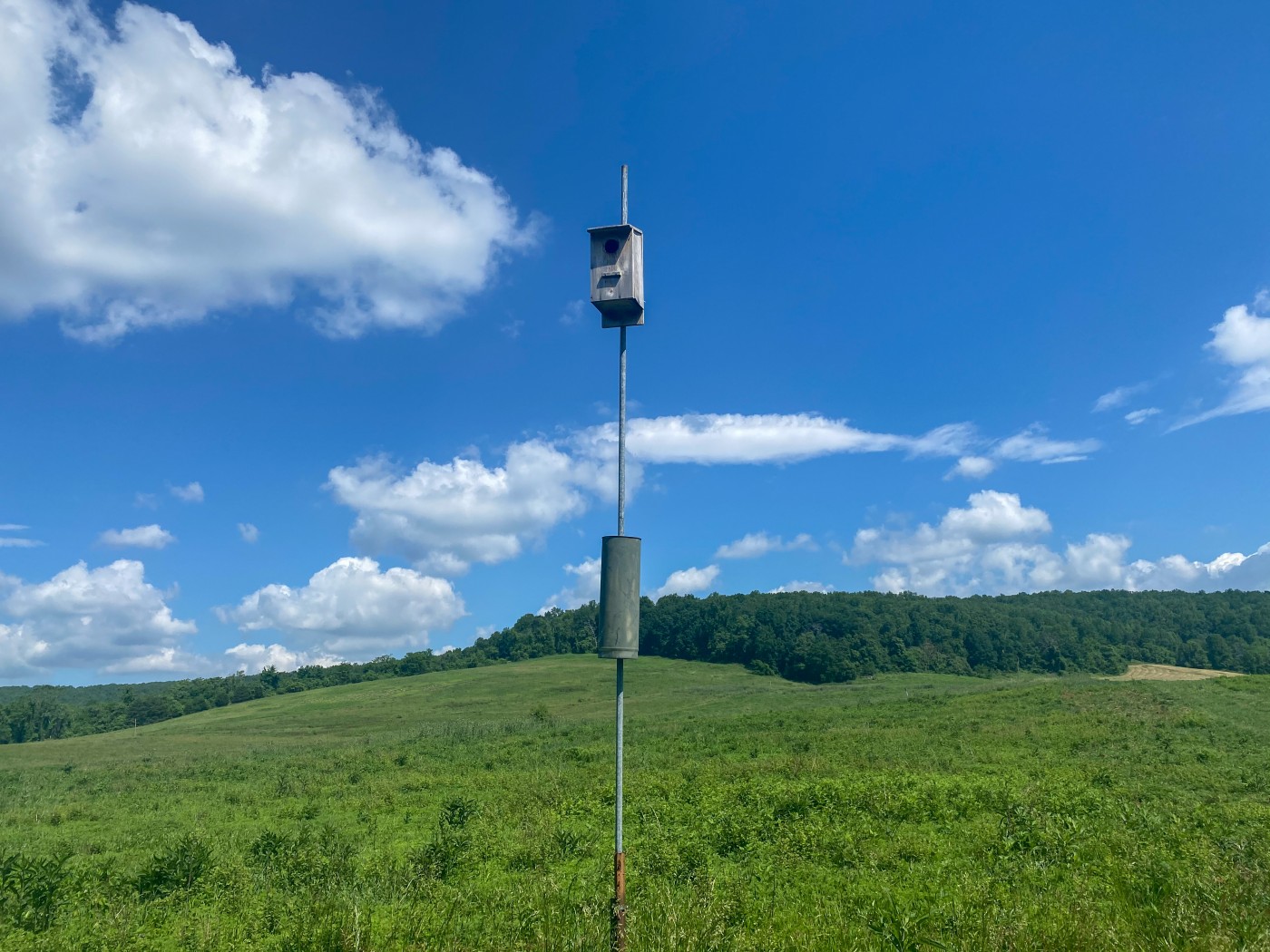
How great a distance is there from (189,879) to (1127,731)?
33.0 m

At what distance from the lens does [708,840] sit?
15539 millimetres

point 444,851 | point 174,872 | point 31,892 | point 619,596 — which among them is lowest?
point 444,851

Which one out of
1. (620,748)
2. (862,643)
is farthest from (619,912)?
(862,643)

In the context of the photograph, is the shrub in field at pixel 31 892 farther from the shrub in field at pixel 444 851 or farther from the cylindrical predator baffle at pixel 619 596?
the cylindrical predator baffle at pixel 619 596

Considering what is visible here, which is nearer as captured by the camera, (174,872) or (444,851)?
(174,872)

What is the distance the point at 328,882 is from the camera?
1289cm

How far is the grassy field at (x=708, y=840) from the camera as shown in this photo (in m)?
8.10

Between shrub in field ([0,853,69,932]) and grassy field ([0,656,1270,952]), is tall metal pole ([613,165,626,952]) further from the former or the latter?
shrub in field ([0,853,69,932])

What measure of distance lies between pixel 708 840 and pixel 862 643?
351 feet

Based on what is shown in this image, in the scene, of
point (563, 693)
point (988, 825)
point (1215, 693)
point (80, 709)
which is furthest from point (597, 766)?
point (80, 709)

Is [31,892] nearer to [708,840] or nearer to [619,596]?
[619,596]

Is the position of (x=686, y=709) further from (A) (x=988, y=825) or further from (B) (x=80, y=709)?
(B) (x=80, y=709)

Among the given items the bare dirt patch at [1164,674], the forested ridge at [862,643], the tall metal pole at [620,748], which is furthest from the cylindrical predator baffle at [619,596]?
the forested ridge at [862,643]

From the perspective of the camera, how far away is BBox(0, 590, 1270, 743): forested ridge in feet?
377
